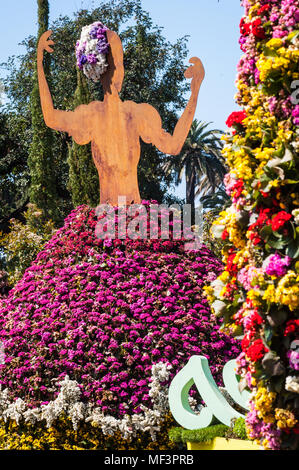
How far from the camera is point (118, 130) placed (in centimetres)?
723

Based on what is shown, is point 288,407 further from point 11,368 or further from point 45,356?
point 11,368

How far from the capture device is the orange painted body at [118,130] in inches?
281

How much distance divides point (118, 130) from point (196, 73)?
110 centimetres

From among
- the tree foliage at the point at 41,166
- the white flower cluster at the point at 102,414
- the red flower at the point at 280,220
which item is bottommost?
the white flower cluster at the point at 102,414

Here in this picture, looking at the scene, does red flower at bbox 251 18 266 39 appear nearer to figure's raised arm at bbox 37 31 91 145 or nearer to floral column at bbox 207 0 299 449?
floral column at bbox 207 0 299 449

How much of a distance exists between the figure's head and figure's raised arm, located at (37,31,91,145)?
1.43 feet

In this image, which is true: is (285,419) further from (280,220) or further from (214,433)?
(214,433)

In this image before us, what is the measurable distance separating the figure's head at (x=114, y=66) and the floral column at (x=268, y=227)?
421 cm

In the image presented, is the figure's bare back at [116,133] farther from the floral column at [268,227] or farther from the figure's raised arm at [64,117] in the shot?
the floral column at [268,227]

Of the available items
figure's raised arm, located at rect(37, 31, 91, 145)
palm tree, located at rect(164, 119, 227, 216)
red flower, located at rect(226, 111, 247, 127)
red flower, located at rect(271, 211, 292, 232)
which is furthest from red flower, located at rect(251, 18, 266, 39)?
palm tree, located at rect(164, 119, 227, 216)

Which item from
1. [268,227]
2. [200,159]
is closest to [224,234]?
[268,227]

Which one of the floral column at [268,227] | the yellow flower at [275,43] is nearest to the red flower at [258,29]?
the floral column at [268,227]

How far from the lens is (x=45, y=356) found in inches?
217

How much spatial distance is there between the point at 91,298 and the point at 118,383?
935mm
